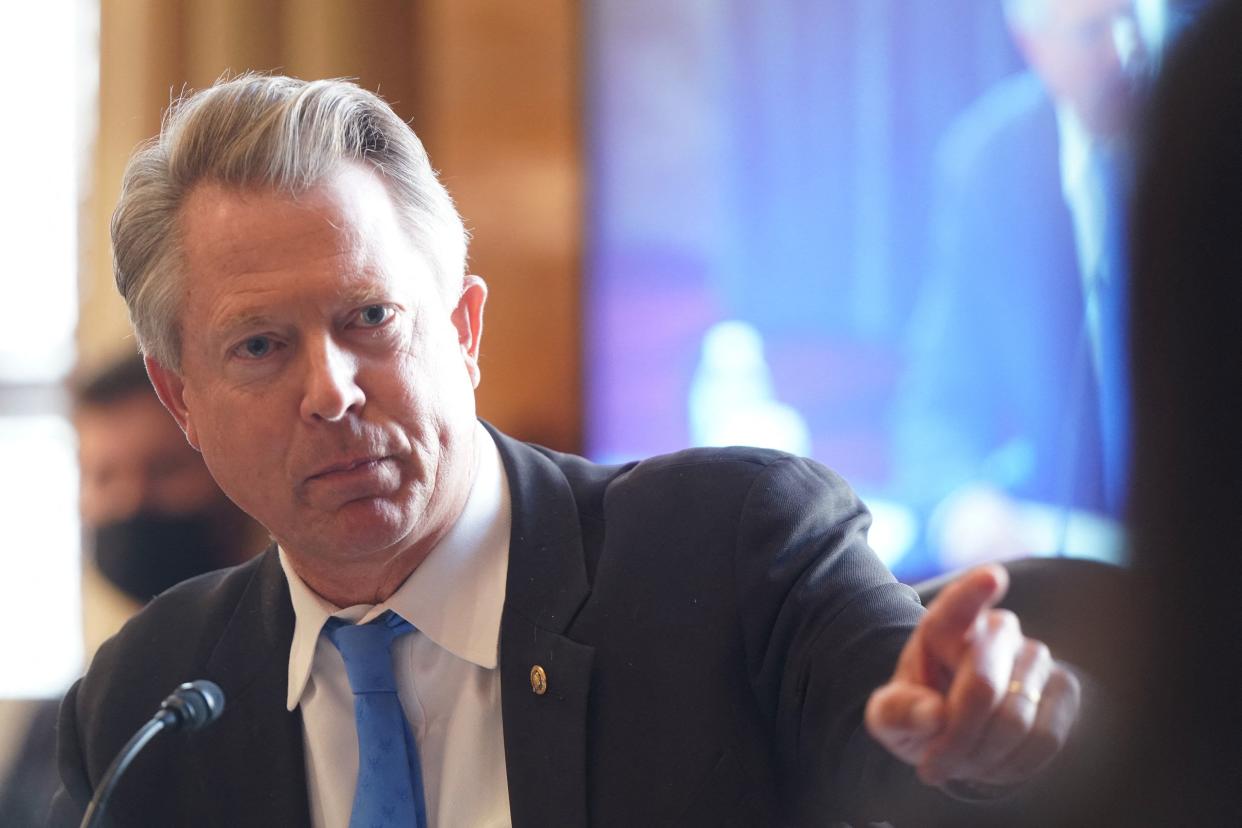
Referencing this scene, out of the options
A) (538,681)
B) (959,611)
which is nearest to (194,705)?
(538,681)

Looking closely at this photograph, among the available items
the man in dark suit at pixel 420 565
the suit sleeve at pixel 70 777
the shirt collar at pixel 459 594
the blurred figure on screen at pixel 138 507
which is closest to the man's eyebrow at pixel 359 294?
the man in dark suit at pixel 420 565

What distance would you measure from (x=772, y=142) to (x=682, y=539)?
153 cm

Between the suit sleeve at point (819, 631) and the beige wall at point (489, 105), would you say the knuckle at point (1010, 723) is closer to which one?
the suit sleeve at point (819, 631)

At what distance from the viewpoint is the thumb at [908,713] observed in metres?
0.78

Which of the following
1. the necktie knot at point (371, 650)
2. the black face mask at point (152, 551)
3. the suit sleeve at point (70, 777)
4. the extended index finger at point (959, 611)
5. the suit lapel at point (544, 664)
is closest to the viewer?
the extended index finger at point (959, 611)

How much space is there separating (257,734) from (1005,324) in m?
1.66

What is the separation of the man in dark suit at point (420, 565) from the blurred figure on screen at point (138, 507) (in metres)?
1.22

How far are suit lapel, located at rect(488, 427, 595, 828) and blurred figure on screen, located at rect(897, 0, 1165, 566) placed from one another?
126cm

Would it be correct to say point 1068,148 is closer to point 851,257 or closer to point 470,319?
point 851,257

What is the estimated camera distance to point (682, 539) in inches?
51.1

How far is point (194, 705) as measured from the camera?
3.67 feet

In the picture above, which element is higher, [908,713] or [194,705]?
[908,713]

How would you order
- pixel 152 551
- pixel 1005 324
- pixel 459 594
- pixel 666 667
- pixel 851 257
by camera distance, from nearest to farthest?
pixel 666 667, pixel 459 594, pixel 1005 324, pixel 851 257, pixel 152 551

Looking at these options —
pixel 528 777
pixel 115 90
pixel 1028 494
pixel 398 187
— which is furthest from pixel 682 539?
pixel 115 90
